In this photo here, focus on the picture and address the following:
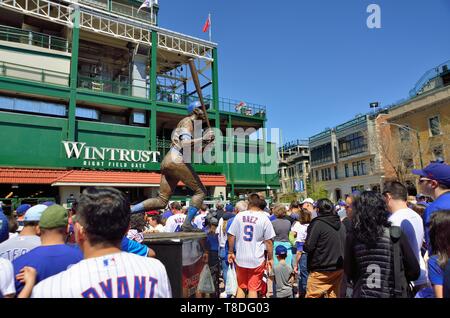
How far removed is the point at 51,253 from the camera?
237 centimetres

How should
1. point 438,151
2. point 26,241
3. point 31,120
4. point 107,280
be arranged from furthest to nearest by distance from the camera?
1. point 438,151
2. point 31,120
3. point 26,241
4. point 107,280

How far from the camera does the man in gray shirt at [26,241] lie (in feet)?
10.1

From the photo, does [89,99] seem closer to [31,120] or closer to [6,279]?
[31,120]

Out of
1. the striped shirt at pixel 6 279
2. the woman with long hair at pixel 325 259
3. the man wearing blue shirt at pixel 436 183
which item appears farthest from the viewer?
the woman with long hair at pixel 325 259

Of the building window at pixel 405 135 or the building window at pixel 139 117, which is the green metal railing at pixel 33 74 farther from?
the building window at pixel 405 135

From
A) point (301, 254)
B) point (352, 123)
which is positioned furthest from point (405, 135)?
point (301, 254)

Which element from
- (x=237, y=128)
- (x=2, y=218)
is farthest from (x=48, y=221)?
(x=237, y=128)

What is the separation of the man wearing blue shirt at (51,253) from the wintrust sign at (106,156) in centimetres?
1745

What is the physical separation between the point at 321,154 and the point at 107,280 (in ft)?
171

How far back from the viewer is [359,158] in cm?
4288

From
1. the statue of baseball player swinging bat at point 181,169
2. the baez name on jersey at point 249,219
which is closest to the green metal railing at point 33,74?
the statue of baseball player swinging bat at point 181,169

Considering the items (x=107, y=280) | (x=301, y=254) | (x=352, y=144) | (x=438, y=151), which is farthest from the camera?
(x=352, y=144)

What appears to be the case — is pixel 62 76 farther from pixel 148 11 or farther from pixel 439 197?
pixel 439 197

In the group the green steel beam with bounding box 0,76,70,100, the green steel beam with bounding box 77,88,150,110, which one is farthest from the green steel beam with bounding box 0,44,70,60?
the green steel beam with bounding box 77,88,150,110
